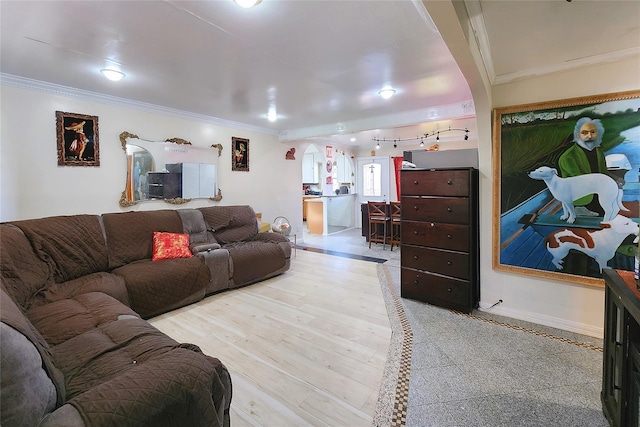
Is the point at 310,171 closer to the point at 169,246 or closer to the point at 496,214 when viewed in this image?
the point at 169,246

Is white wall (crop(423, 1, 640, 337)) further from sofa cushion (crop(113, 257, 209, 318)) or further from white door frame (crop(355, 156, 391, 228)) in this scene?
white door frame (crop(355, 156, 391, 228))

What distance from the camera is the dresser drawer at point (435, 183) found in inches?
105

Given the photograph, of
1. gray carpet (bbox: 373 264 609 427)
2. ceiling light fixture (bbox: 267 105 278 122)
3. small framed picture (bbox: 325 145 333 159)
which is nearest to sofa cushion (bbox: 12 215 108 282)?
ceiling light fixture (bbox: 267 105 278 122)

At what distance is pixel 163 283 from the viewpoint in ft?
8.96

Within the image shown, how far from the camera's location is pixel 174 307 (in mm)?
2854

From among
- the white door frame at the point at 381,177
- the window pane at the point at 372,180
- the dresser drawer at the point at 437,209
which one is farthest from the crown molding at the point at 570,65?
the window pane at the point at 372,180

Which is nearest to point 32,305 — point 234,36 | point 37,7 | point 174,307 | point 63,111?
point 174,307

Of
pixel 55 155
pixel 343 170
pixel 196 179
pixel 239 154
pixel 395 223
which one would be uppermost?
pixel 343 170

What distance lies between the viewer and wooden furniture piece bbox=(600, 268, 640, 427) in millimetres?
1189

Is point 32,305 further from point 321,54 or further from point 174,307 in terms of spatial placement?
point 321,54

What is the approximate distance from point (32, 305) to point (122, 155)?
6.88ft

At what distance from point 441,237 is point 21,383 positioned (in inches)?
115

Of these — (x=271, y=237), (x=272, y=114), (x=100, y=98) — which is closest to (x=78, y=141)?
(x=100, y=98)

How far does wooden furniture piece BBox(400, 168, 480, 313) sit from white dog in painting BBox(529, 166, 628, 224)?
58 cm
